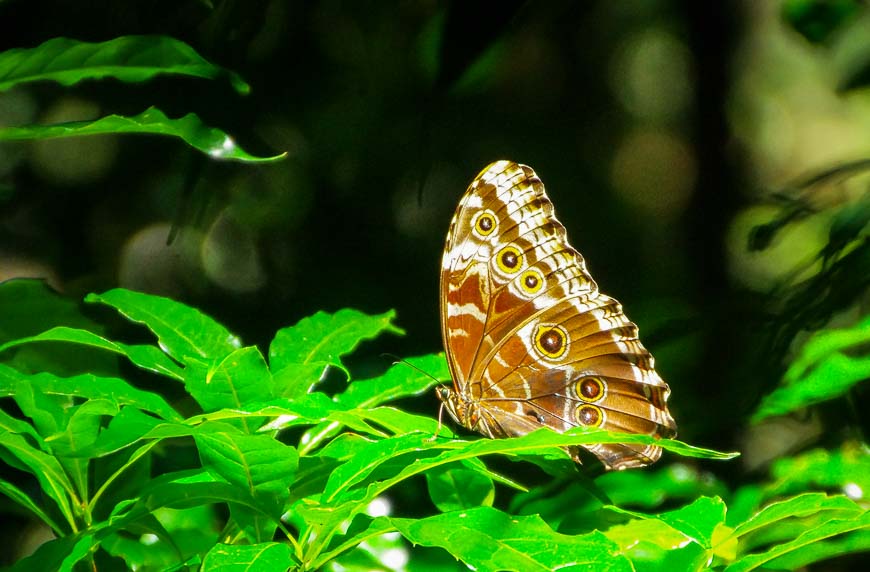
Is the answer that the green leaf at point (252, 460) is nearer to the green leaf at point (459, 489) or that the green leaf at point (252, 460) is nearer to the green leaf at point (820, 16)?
the green leaf at point (459, 489)

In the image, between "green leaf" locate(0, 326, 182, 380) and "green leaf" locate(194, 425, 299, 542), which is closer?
"green leaf" locate(194, 425, 299, 542)

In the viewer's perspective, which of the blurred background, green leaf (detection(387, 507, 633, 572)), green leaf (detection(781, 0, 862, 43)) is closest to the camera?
green leaf (detection(387, 507, 633, 572))

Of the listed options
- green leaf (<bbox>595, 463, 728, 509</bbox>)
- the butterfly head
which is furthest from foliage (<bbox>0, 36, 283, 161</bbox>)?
green leaf (<bbox>595, 463, 728, 509</bbox>)

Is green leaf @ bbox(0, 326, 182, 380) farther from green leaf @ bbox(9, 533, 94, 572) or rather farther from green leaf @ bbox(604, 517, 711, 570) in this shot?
green leaf @ bbox(604, 517, 711, 570)

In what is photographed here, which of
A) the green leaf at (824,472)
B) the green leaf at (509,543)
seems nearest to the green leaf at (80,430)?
the green leaf at (509,543)

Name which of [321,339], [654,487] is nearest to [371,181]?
[321,339]

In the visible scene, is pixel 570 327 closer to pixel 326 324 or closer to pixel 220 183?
pixel 326 324
